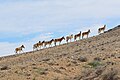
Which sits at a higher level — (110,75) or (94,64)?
(94,64)

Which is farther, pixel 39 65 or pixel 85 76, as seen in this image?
pixel 39 65

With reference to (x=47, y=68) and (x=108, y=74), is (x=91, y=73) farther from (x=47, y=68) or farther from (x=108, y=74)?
(x=47, y=68)

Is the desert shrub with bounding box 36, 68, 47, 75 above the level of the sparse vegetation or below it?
below

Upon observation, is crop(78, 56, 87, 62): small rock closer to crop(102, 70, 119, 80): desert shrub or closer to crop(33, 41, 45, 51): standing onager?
crop(102, 70, 119, 80): desert shrub

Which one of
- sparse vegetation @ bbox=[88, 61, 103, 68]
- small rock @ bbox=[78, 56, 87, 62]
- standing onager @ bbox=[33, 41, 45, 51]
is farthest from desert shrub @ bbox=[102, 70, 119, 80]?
standing onager @ bbox=[33, 41, 45, 51]

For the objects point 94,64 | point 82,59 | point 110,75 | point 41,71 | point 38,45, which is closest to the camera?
point 110,75

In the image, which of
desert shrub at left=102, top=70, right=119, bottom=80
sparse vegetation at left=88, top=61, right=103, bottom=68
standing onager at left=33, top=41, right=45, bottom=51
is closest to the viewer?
desert shrub at left=102, top=70, right=119, bottom=80

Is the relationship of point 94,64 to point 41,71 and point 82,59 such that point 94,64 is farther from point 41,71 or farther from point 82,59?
point 41,71

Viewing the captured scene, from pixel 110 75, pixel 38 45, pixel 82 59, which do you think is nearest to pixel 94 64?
pixel 82 59

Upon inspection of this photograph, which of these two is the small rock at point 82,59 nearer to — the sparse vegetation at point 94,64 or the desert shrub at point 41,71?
the sparse vegetation at point 94,64

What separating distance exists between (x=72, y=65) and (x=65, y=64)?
0.60m

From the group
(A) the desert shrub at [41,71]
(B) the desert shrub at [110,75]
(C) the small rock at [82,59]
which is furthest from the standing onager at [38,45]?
(B) the desert shrub at [110,75]

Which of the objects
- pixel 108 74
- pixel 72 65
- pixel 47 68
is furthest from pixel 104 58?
pixel 108 74

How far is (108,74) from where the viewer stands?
76.0 feet
